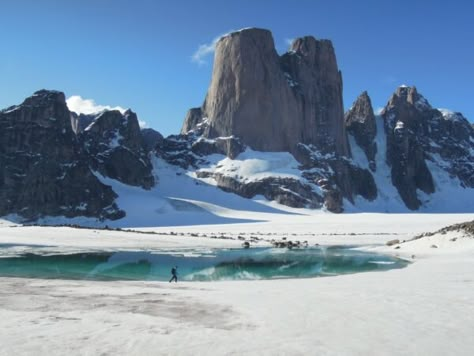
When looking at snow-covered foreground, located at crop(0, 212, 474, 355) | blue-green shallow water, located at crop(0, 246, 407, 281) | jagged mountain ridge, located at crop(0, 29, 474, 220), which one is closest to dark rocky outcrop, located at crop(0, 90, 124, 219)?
jagged mountain ridge, located at crop(0, 29, 474, 220)

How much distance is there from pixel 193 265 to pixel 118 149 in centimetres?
12359

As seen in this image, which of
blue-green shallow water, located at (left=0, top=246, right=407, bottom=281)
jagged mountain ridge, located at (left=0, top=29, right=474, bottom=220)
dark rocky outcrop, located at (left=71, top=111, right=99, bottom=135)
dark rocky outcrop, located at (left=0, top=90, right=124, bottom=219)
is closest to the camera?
blue-green shallow water, located at (left=0, top=246, right=407, bottom=281)

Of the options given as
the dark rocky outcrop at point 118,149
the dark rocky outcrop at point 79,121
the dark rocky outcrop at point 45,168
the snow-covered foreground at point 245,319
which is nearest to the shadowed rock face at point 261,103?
the dark rocky outcrop at point 118,149

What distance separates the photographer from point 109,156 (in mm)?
151625

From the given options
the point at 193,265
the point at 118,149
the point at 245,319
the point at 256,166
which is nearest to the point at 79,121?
the point at 118,149

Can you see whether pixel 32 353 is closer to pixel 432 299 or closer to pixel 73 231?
pixel 432 299

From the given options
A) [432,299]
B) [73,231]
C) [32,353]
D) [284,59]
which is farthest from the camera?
[284,59]

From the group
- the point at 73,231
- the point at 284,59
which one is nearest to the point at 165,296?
the point at 73,231

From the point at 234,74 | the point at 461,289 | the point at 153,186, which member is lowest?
the point at 461,289

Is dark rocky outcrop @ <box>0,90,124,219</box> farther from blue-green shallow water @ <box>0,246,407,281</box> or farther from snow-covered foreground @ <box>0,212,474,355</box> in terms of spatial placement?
snow-covered foreground @ <box>0,212,474,355</box>

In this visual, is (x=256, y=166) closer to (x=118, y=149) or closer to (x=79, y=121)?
(x=118, y=149)

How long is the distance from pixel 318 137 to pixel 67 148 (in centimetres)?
9915

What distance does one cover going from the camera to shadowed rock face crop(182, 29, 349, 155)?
178 metres

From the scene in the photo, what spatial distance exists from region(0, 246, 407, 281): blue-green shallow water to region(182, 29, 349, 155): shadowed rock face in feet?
440
